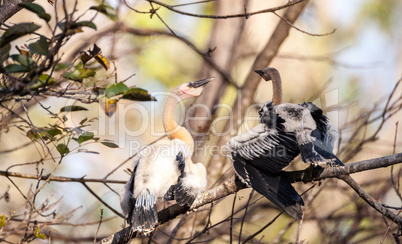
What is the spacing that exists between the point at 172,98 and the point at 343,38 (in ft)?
25.6

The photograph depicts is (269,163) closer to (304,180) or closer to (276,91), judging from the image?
(304,180)

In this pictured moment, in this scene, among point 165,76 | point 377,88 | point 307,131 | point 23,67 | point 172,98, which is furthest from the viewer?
point 165,76

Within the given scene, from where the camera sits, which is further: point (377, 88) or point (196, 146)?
point (377, 88)

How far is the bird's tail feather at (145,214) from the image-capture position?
108 inches

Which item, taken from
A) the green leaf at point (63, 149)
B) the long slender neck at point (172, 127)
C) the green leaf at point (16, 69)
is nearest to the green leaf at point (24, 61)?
the green leaf at point (16, 69)

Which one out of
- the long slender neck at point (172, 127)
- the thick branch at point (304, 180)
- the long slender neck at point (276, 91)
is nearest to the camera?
the thick branch at point (304, 180)

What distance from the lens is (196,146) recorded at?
15.8ft

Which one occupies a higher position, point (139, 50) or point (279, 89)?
point (139, 50)

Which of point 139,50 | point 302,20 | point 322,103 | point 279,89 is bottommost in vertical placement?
point 279,89

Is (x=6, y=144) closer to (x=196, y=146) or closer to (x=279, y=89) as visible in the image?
(x=196, y=146)

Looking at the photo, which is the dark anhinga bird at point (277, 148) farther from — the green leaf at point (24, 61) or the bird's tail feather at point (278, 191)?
the green leaf at point (24, 61)

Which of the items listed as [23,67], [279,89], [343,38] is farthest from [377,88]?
[23,67]

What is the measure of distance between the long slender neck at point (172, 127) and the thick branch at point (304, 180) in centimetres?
76

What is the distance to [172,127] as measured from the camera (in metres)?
3.64
